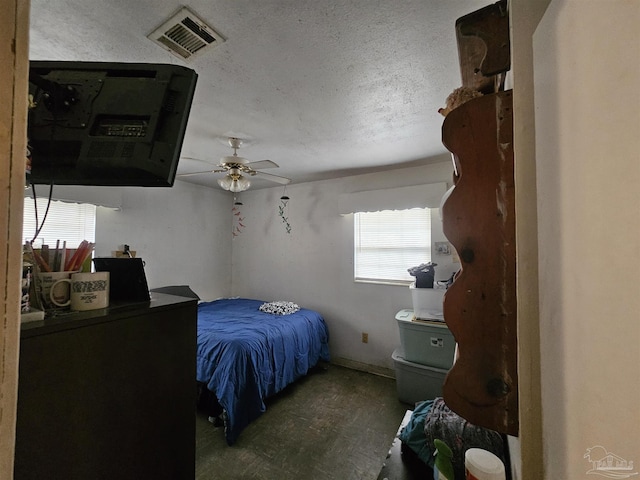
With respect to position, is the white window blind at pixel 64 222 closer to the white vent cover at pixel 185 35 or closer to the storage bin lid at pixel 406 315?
the white vent cover at pixel 185 35

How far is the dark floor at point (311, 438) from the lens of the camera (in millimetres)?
1843

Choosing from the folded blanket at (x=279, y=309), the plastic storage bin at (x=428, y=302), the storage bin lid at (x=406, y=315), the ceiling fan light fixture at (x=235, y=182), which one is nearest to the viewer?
the ceiling fan light fixture at (x=235, y=182)

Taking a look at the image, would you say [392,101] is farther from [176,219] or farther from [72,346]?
[176,219]

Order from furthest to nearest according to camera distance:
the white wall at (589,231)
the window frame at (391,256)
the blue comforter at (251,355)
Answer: the window frame at (391,256) → the blue comforter at (251,355) → the white wall at (589,231)

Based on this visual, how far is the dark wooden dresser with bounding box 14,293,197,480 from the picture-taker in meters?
0.56

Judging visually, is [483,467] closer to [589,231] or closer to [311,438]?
[589,231]

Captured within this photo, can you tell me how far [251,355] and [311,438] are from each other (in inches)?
32.0

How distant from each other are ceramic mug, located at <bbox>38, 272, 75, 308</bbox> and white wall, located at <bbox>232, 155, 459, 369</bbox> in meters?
2.99

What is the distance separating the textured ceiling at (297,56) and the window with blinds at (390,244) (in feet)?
3.81

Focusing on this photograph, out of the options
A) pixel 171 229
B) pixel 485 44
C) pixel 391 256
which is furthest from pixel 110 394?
pixel 171 229

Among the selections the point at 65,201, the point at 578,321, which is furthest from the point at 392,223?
the point at 65,201

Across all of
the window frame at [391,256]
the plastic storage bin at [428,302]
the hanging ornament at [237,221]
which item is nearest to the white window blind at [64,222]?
the hanging ornament at [237,221]

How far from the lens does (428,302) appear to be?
8.50 feet

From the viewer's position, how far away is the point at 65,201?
273cm
